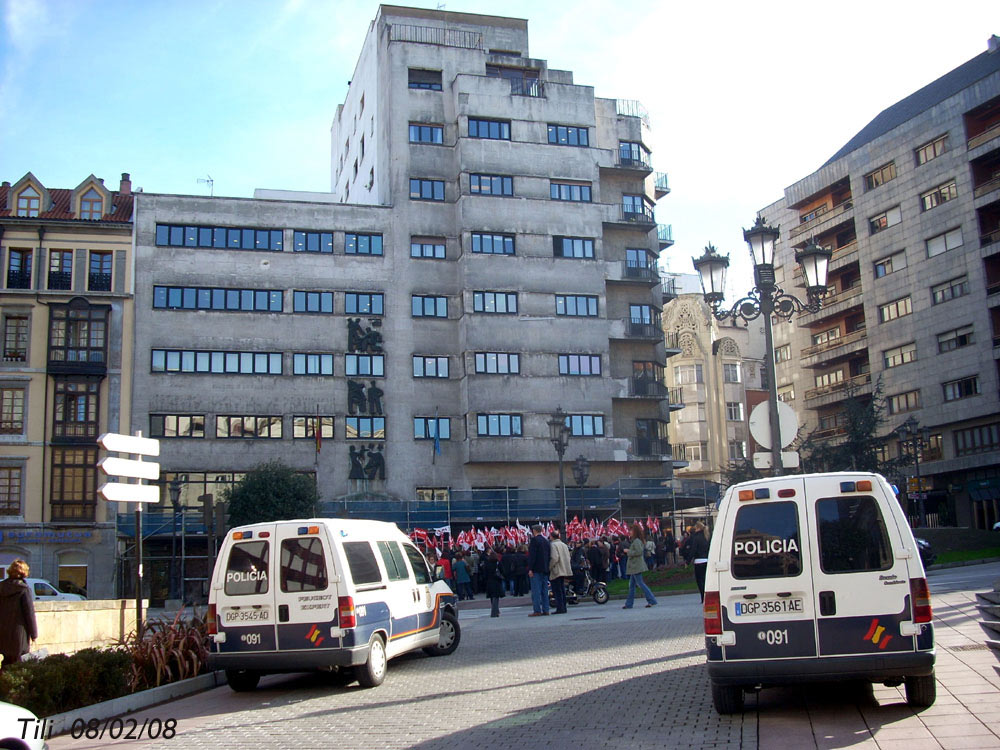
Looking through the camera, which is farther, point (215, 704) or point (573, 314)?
point (573, 314)

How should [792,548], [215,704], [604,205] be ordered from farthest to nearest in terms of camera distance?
[604,205]
[215,704]
[792,548]

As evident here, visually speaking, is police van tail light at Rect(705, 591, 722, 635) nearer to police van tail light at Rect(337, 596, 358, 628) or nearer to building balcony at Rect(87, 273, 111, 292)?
police van tail light at Rect(337, 596, 358, 628)

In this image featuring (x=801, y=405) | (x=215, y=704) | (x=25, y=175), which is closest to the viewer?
(x=215, y=704)

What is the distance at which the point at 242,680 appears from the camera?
12.5m

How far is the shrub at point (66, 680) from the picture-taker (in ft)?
31.0

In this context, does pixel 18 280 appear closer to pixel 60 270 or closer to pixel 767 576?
pixel 60 270

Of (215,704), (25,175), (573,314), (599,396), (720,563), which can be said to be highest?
(25,175)

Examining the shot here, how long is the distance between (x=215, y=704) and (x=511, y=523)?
40.8m

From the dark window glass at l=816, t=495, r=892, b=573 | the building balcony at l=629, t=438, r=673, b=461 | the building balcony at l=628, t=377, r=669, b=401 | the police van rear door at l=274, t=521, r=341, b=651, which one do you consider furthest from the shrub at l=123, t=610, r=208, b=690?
the building balcony at l=628, t=377, r=669, b=401

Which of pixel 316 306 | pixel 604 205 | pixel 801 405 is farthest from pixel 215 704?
pixel 801 405

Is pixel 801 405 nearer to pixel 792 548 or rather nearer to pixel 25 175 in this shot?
pixel 25 175

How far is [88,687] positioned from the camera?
10500mm

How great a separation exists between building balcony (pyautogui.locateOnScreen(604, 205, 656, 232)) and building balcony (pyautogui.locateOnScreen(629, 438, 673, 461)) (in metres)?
12.5

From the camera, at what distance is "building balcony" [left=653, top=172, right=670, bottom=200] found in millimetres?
67250
